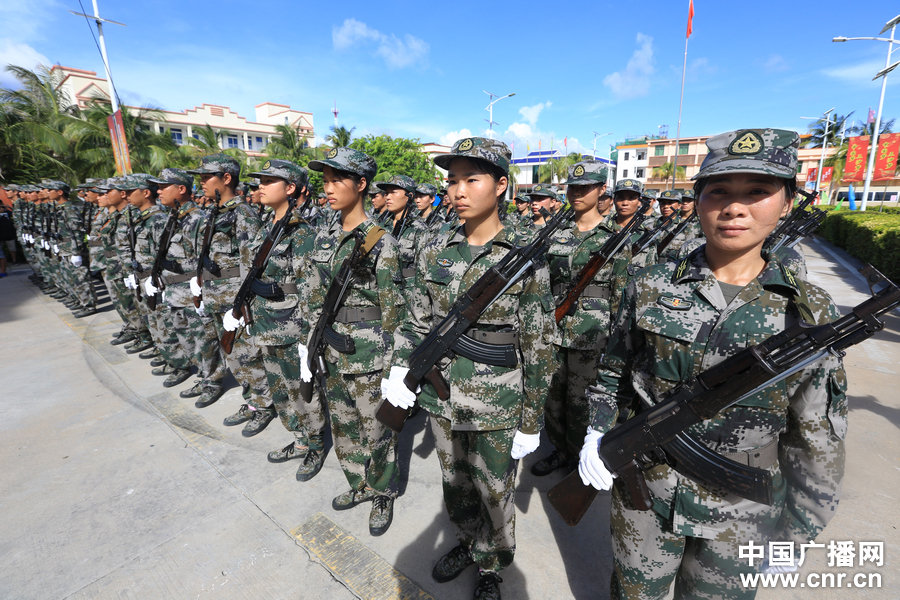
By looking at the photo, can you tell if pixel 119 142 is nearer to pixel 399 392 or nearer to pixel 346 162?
pixel 346 162

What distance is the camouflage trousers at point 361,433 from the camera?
2.87 m

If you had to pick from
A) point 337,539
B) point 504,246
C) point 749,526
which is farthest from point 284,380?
point 749,526

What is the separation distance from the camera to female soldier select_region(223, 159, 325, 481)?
337 centimetres

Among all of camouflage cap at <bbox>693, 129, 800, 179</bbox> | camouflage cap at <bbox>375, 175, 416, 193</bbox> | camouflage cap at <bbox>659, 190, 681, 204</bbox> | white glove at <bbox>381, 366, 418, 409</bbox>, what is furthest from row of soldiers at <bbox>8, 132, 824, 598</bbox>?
camouflage cap at <bbox>659, 190, 681, 204</bbox>

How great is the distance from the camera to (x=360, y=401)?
288 cm

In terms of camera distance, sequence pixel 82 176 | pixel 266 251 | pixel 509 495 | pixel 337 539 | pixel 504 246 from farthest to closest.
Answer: pixel 82 176
pixel 266 251
pixel 337 539
pixel 509 495
pixel 504 246

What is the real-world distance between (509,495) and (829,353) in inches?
64.8

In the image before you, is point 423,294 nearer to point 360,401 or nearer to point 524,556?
point 360,401

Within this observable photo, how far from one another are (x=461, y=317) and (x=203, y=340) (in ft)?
13.3

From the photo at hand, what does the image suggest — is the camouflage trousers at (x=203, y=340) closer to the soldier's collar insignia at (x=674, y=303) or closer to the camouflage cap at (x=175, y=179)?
the camouflage cap at (x=175, y=179)

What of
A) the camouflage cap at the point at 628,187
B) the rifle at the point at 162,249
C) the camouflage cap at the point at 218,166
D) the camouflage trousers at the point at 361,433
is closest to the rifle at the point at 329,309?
A: the camouflage trousers at the point at 361,433

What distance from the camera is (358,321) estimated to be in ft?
9.20

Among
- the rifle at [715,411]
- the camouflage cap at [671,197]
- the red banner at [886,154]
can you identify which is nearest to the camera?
the rifle at [715,411]

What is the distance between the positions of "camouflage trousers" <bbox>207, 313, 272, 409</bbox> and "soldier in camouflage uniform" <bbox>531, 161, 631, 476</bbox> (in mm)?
2779
